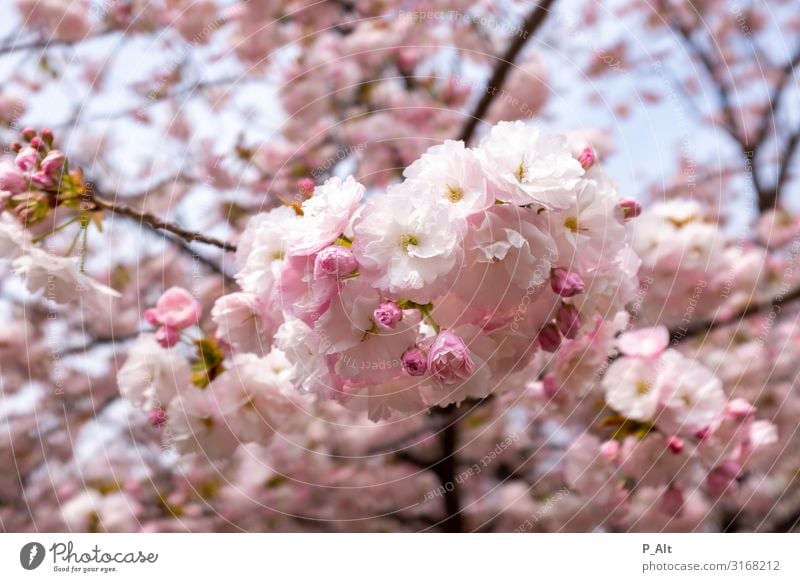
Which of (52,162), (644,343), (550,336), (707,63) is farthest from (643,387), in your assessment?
(707,63)

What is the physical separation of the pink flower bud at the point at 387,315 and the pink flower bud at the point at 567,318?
0.22m

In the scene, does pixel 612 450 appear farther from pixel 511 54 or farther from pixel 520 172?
pixel 511 54

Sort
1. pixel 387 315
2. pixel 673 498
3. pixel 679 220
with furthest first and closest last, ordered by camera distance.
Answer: pixel 679 220
pixel 673 498
pixel 387 315

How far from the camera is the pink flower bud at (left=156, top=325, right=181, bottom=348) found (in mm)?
982

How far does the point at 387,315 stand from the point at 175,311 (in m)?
0.47

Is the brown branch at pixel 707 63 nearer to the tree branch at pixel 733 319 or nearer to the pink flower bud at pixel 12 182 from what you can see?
the tree branch at pixel 733 319

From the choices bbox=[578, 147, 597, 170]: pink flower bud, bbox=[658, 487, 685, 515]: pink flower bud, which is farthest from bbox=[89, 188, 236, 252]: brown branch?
bbox=[658, 487, 685, 515]: pink flower bud

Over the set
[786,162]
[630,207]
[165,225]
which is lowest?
[630,207]

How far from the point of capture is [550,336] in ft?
2.64

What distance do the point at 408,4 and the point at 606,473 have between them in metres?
1.53

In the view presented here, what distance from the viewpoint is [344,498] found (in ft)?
7.58

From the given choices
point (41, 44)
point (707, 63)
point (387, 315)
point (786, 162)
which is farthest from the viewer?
point (707, 63)
